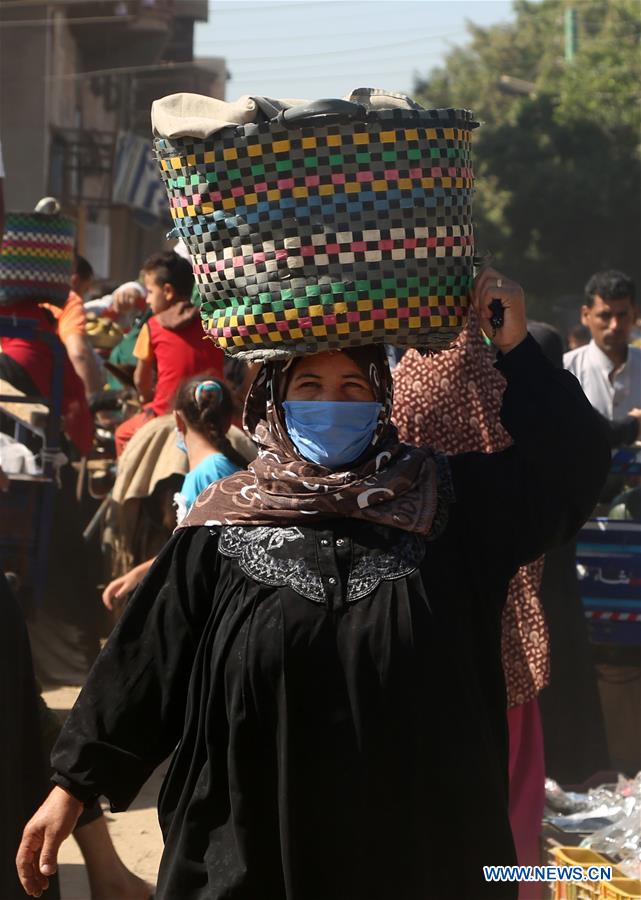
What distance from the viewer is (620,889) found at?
3.88 meters

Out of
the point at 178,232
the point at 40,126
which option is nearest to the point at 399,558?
the point at 178,232

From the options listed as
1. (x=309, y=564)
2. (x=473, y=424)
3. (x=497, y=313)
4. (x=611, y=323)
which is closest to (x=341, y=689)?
(x=309, y=564)

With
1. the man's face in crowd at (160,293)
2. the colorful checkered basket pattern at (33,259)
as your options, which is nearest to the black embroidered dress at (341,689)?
the man's face in crowd at (160,293)

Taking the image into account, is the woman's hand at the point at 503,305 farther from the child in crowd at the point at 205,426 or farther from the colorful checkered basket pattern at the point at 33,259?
the colorful checkered basket pattern at the point at 33,259

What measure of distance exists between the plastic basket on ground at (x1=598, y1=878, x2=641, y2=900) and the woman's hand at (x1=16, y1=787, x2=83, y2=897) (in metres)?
1.78

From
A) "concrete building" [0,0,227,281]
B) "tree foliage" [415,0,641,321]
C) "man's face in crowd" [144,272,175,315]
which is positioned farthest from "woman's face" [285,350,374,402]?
"tree foliage" [415,0,641,321]

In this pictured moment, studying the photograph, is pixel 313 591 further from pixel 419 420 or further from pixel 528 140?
pixel 528 140

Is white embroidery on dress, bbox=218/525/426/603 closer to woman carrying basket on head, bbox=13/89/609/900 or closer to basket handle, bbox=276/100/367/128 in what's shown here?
woman carrying basket on head, bbox=13/89/609/900

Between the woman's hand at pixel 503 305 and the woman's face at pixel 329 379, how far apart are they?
26cm

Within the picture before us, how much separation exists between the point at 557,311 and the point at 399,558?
62.9 feet

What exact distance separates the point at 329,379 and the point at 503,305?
361mm

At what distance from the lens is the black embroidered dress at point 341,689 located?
253 cm

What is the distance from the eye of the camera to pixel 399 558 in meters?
2.59

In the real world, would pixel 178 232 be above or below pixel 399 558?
above
